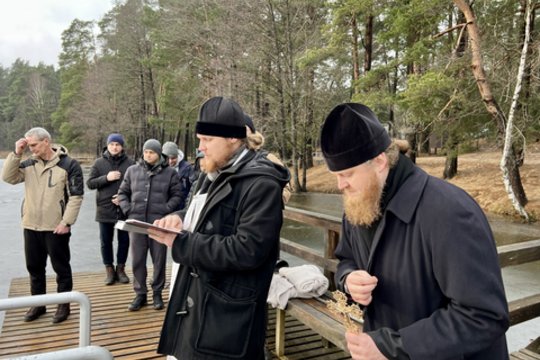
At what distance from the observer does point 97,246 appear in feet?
26.7

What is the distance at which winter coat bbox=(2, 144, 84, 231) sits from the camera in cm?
380

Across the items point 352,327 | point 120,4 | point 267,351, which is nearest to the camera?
Answer: point 352,327

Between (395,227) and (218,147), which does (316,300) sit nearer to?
(218,147)

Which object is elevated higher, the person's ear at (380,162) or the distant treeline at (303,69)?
the distant treeline at (303,69)

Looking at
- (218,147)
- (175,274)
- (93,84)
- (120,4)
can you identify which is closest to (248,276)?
(175,274)

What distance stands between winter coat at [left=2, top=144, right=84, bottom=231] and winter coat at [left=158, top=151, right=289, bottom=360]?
7.82 ft

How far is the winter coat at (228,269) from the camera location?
1866 millimetres

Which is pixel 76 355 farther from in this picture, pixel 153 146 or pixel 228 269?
pixel 153 146

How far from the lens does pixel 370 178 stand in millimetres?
1384

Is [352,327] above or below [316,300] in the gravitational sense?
above

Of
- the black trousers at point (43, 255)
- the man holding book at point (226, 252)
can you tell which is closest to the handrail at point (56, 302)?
the man holding book at point (226, 252)

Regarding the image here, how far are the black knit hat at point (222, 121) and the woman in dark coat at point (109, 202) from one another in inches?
130

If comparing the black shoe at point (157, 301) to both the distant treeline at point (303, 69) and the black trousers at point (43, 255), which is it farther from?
the distant treeline at point (303, 69)

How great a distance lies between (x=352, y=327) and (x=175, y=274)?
3.77 feet
